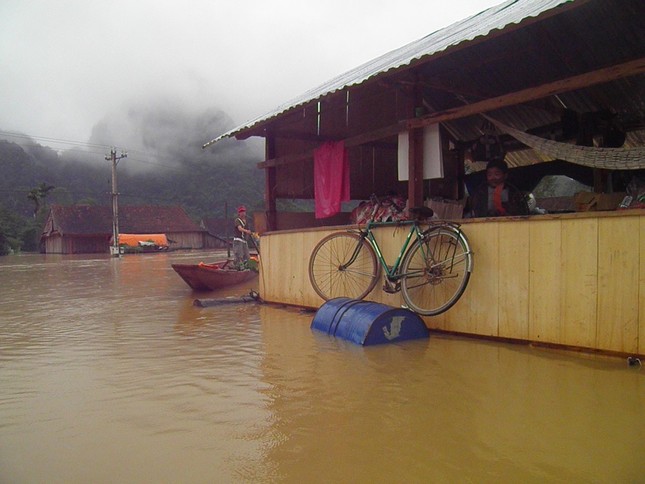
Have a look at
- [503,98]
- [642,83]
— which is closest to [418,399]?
[503,98]

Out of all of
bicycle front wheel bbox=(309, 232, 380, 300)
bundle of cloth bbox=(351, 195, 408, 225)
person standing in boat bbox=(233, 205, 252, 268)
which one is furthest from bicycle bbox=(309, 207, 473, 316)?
person standing in boat bbox=(233, 205, 252, 268)

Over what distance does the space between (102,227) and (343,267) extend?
52721 mm

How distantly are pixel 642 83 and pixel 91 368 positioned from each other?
8.29 meters

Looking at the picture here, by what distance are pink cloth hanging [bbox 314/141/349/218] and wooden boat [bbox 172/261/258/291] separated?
382cm

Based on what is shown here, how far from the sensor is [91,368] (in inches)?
192

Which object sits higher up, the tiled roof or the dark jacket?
the tiled roof

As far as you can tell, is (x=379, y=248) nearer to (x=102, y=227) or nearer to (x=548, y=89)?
(x=548, y=89)

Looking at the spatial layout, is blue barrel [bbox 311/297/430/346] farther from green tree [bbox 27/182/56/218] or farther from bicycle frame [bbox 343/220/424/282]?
green tree [bbox 27/182/56/218]

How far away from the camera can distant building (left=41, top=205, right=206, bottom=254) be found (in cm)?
5234

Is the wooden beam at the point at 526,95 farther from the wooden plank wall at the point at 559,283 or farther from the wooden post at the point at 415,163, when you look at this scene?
the wooden plank wall at the point at 559,283

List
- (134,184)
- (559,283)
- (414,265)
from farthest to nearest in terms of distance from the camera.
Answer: (134,184) < (414,265) < (559,283)

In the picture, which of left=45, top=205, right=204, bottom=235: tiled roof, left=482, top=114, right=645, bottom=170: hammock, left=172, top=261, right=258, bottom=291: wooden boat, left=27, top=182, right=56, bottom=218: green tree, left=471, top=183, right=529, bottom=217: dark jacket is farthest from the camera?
left=27, top=182, right=56, bottom=218: green tree

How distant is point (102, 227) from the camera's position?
54.0 metres

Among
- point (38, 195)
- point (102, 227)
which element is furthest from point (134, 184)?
point (102, 227)
